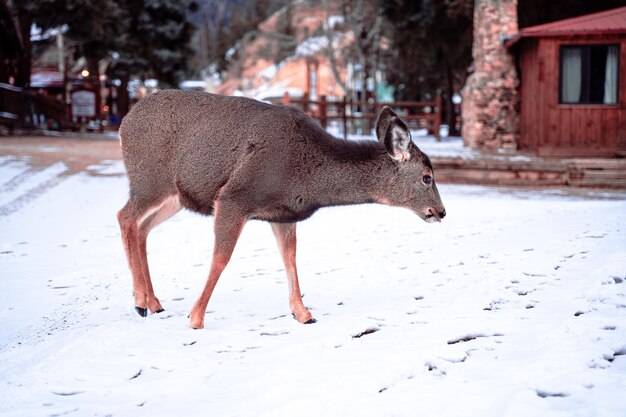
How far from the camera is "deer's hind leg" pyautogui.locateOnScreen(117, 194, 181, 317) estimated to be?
5.93 metres

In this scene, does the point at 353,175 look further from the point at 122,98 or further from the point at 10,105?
the point at 122,98

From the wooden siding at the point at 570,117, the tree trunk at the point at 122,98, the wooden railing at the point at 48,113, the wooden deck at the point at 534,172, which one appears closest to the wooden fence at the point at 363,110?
the wooden siding at the point at 570,117

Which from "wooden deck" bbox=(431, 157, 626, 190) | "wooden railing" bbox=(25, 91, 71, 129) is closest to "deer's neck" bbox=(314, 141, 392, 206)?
"wooden deck" bbox=(431, 157, 626, 190)

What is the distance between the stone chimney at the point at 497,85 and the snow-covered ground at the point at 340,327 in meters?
13.1

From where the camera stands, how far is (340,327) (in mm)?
5547

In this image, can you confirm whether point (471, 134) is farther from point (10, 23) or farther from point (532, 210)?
point (10, 23)

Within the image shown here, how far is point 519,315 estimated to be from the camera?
5512 mm

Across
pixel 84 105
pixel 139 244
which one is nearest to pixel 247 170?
pixel 139 244

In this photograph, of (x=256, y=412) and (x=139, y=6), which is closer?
Answer: (x=256, y=412)

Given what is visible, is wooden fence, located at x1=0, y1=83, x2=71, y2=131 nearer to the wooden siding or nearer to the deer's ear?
the wooden siding

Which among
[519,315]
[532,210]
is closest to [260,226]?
[532,210]

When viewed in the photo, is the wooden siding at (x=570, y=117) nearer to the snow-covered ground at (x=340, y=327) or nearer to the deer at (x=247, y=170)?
the snow-covered ground at (x=340, y=327)

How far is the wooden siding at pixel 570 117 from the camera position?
1988 centimetres

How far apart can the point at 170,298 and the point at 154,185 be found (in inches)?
51.2
